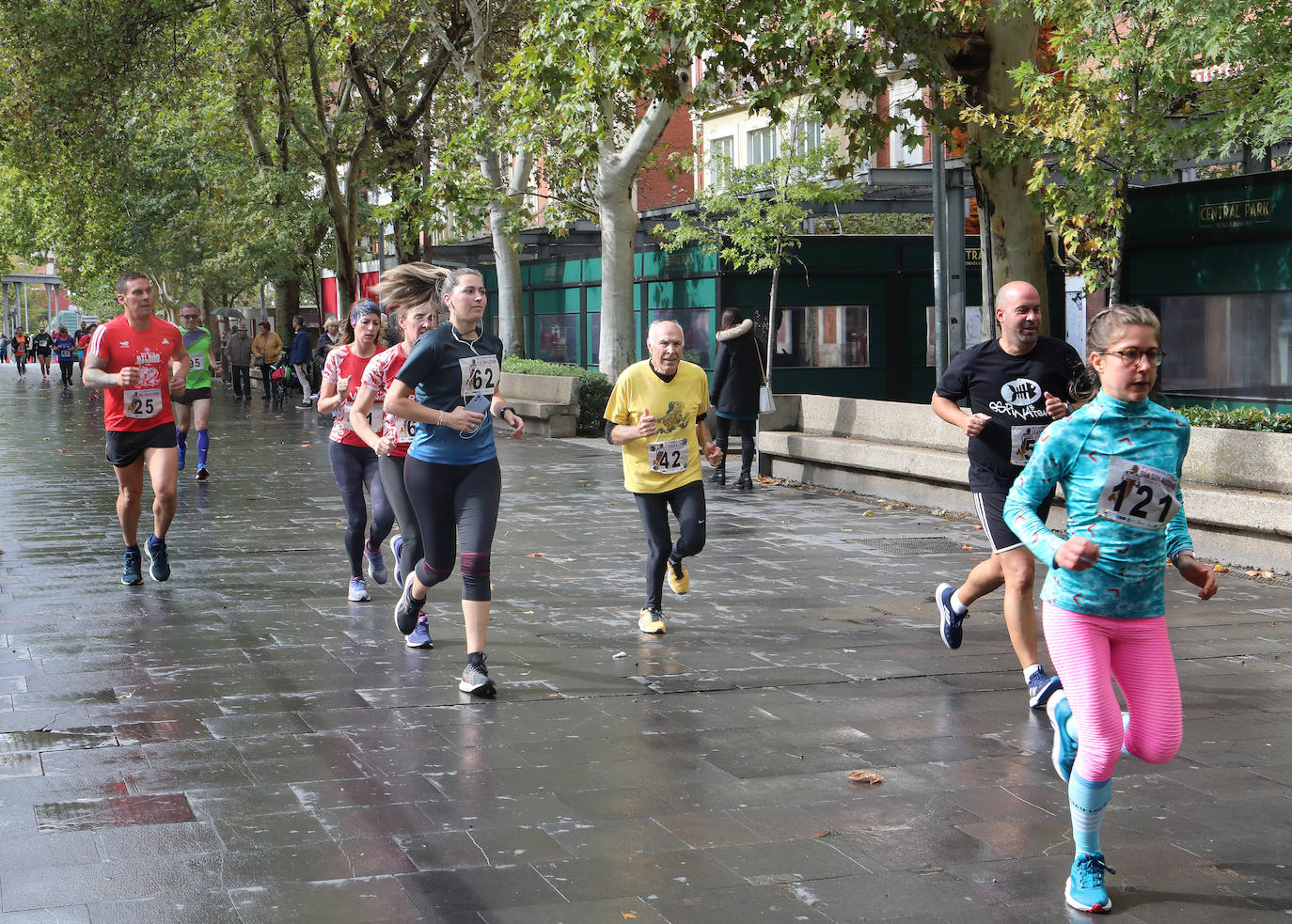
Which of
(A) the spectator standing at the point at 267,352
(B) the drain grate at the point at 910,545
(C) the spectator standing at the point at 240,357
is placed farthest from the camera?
(A) the spectator standing at the point at 267,352

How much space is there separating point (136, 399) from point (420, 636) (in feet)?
9.25

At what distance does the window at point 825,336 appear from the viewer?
87.6 ft

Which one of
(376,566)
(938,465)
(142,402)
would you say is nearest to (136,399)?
(142,402)

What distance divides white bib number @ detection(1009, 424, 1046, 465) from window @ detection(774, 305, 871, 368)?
65.6 feet

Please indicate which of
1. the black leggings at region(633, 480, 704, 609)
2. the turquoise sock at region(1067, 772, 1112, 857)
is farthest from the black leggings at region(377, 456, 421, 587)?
the turquoise sock at region(1067, 772, 1112, 857)

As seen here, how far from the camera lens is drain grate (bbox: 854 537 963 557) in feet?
36.5

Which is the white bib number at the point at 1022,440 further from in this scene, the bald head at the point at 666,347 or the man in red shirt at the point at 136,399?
the man in red shirt at the point at 136,399

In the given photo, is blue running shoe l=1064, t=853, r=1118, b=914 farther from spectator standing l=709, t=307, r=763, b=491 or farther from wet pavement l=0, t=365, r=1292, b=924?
spectator standing l=709, t=307, r=763, b=491

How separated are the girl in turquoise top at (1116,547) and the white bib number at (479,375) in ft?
10.3

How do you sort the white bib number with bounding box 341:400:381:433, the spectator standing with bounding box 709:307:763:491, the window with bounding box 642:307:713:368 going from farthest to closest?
the window with bounding box 642:307:713:368 → the spectator standing with bounding box 709:307:763:491 → the white bib number with bounding box 341:400:381:433

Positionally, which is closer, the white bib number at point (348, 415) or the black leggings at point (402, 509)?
the black leggings at point (402, 509)

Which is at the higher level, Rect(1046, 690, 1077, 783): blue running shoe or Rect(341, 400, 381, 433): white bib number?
Rect(341, 400, 381, 433): white bib number

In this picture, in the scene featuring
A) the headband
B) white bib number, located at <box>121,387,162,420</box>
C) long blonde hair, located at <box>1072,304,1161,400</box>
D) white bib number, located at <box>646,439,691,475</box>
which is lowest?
white bib number, located at <box>646,439,691,475</box>

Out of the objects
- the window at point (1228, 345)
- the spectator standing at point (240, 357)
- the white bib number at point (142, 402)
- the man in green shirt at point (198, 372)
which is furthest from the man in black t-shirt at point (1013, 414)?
→ the spectator standing at point (240, 357)
